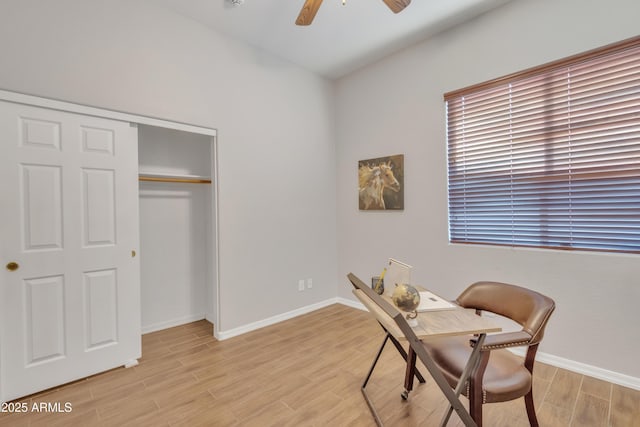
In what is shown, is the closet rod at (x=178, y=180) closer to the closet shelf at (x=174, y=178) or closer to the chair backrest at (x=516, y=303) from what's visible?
the closet shelf at (x=174, y=178)

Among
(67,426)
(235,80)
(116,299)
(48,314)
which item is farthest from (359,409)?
(235,80)

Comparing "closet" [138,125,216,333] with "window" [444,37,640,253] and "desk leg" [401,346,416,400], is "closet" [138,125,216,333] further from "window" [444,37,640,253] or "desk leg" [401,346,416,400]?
"window" [444,37,640,253]

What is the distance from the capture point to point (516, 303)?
1780mm

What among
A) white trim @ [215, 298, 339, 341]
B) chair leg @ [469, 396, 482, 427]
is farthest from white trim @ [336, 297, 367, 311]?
chair leg @ [469, 396, 482, 427]

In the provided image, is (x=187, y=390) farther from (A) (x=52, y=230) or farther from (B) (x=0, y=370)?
(A) (x=52, y=230)

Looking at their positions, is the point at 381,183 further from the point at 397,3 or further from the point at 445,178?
the point at 397,3

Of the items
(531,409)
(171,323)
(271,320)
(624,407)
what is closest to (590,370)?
(624,407)

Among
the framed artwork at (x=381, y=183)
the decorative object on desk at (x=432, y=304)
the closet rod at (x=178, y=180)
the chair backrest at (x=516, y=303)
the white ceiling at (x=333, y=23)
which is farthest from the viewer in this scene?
the framed artwork at (x=381, y=183)

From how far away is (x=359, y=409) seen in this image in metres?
1.92

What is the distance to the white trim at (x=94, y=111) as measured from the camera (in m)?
2.04

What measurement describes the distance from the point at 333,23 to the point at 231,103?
1354 mm

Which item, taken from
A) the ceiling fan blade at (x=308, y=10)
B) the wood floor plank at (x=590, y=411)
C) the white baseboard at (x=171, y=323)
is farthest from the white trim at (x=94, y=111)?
the wood floor plank at (x=590, y=411)

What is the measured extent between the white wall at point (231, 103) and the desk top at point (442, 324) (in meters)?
2.03

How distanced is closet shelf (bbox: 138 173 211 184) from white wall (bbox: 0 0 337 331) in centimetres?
40
